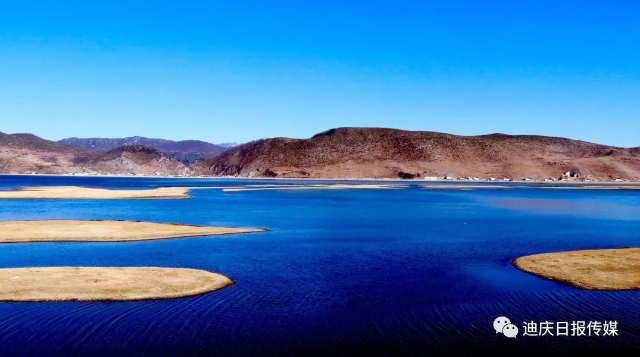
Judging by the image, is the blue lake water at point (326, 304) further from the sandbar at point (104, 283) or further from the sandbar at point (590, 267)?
the sandbar at point (590, 267)

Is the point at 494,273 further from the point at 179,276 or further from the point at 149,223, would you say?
the point at 149,223

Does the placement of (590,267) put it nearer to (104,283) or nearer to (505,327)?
(505,327)

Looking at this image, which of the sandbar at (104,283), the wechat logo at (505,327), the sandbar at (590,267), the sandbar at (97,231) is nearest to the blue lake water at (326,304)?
the wechat logo at (505,327)

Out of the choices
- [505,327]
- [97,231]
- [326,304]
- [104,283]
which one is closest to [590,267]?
[505,327]

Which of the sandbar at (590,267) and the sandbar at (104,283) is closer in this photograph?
the sandbar at (104,283)

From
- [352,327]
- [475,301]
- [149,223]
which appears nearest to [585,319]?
[475,301]

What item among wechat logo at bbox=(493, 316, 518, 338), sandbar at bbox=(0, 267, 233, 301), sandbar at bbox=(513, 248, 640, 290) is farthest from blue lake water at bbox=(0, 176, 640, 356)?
sandbar at bbox=(513, 248, 640, 290)
